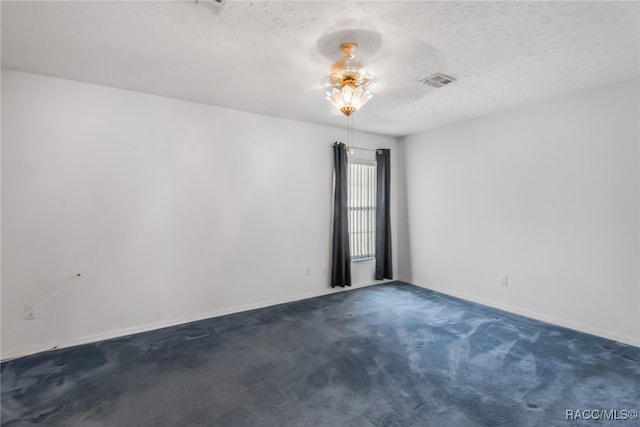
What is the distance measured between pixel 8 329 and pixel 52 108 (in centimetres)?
210

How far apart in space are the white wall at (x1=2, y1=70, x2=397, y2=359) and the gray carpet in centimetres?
40

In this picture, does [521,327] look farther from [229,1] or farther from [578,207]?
[229,1]

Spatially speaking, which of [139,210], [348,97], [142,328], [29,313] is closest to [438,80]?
[348,97]

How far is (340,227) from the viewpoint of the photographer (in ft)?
15.0

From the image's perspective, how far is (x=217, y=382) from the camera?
89.7 inches

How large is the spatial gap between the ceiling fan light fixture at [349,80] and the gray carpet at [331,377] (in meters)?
2.23

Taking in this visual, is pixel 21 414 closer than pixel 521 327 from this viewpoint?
Yes

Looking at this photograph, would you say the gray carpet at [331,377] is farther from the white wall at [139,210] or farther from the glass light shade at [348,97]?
the glass light shade at [348,97]

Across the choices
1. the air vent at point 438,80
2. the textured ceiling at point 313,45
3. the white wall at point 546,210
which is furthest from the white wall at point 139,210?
the white wall at point 546,210

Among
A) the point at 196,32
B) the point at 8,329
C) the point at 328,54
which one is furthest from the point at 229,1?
the point at 8,329

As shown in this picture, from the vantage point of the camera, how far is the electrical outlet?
2727 mm

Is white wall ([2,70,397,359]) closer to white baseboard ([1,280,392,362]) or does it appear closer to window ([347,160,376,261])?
white baseboard ([1,280,392,362])

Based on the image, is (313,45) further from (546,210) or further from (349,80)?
(546,210)

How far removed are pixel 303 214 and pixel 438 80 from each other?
2.44 metres
